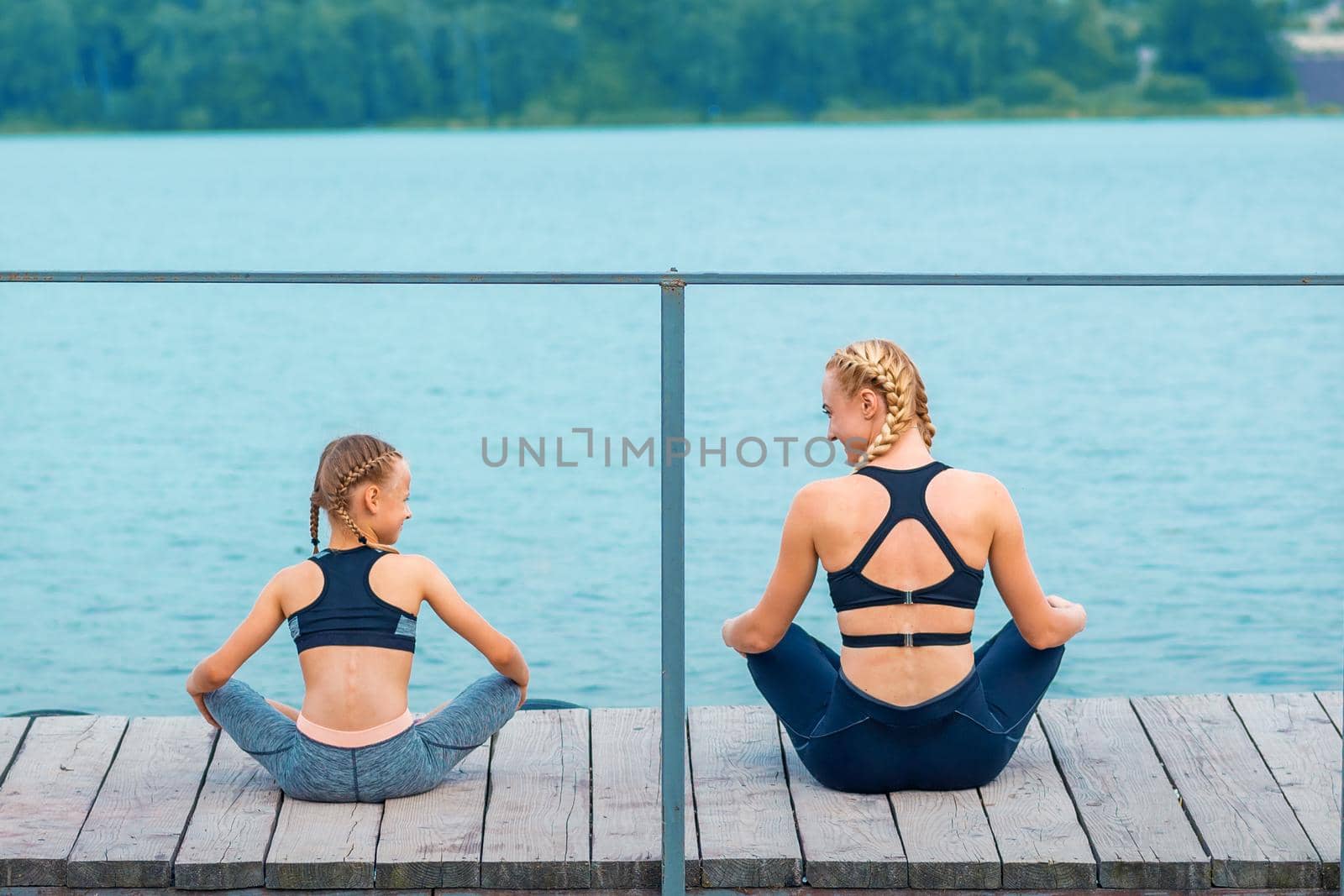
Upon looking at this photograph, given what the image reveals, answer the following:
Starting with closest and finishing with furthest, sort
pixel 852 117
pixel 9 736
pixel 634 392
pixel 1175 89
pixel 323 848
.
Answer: pixel 323 848 → pixel 9 736 → pixel 634 392 → pixel 852 117 → pixel 1175 89

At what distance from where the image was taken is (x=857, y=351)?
3.24 metres

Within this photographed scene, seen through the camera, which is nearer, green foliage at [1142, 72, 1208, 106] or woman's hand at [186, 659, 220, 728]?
woman's hand at [186, 659, 220, 728]

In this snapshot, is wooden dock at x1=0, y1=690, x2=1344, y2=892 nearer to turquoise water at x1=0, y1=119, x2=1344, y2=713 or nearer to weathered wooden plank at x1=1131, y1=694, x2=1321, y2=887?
weathered wooden plank at x1=1131, y1=694, x2=1321, y2=887

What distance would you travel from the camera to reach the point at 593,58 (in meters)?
58.4

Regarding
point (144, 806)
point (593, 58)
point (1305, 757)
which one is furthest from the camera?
point (593, 58)

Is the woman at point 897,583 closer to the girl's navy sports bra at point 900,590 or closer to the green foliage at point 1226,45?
the girl's navy sports bra at point 900,590

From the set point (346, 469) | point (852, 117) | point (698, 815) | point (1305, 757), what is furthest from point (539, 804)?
point (852, 117)

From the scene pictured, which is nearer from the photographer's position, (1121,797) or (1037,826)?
(1037,826)

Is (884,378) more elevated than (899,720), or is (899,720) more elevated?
(884,378)

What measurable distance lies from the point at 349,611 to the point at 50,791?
0.77m

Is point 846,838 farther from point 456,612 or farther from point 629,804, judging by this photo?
point 456,612

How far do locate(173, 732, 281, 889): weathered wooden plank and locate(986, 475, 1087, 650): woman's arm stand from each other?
1.51 metres

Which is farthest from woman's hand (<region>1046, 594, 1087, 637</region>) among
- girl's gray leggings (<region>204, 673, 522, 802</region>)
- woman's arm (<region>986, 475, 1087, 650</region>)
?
girl's gray leggings (<region>204, 673, 522, 802</region>)

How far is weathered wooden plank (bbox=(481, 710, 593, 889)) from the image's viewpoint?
3205mm
